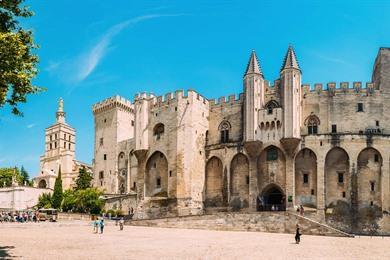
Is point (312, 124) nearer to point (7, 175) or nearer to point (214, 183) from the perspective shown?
point (214, 183)

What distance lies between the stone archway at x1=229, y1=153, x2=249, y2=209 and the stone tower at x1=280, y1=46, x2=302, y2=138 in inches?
229

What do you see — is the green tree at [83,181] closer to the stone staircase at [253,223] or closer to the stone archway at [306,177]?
the stone staircase at [253,223]

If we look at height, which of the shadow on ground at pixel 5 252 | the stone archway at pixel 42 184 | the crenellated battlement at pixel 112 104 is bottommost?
the shadow on ground at pixel 5 252

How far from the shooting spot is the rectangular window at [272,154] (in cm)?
4672

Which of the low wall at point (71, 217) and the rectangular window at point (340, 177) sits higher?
the rectangular window at point (340, 177)

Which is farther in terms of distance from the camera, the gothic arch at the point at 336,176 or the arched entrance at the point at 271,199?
the arched entrance at the point at 271,199

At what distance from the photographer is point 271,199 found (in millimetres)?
48156

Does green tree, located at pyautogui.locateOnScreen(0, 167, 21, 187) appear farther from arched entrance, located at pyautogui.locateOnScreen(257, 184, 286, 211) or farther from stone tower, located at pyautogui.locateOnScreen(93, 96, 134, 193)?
arched entrance, located at pyautogui.locateOnScreen(257, 184, 286, 211)

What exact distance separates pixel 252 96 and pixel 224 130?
5.64m

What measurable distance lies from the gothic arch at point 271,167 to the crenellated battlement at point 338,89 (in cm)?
683

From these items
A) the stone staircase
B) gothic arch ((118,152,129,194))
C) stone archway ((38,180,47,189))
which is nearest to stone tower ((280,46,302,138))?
the stone staircase

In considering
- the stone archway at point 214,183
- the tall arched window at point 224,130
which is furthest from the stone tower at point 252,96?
the stone archway at point 214,183

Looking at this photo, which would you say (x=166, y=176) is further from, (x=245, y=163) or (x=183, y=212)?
(x=245, y=163)

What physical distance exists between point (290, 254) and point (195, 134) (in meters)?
28.7
